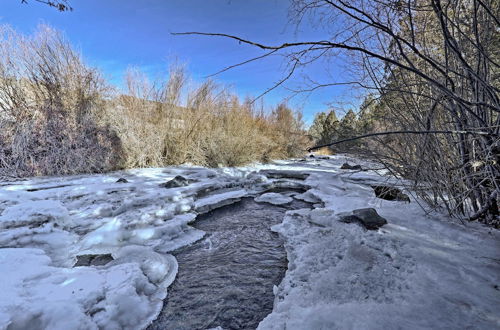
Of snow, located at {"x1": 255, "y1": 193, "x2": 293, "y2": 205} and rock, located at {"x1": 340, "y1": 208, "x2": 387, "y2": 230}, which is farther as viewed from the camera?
snow, located at {"x1": 255, "y1": 193, "x2": 293, "y2": 205}

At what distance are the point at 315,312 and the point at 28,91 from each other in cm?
664

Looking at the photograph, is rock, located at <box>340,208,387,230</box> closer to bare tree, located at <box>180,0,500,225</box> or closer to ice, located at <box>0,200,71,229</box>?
bare tree, located at <box>180,0,500,225</box>

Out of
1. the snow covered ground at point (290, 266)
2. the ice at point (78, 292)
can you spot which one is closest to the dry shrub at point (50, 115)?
the snow covered ground at point (290, 266)

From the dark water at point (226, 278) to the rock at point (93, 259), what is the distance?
52cm

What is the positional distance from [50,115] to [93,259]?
4601 mm

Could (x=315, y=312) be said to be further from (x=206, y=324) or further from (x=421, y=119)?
(x=421, y=119)

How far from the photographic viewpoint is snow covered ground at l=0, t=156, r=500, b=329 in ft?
3.65

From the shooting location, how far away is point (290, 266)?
5.53ft

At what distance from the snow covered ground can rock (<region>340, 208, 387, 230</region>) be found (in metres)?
0.09

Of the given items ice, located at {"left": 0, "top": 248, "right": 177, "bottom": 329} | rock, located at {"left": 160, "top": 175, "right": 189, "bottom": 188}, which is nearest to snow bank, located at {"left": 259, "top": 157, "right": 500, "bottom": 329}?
ice, located at {"left": 0, "top": 248, "right": 177, "bottom": 329}

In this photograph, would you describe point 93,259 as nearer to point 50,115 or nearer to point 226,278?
point 226,278

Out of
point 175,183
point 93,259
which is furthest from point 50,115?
point 93,259

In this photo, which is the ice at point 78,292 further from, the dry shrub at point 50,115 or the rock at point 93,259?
the dry shrub at point 50,115

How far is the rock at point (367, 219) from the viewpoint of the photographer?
2.25 meters
